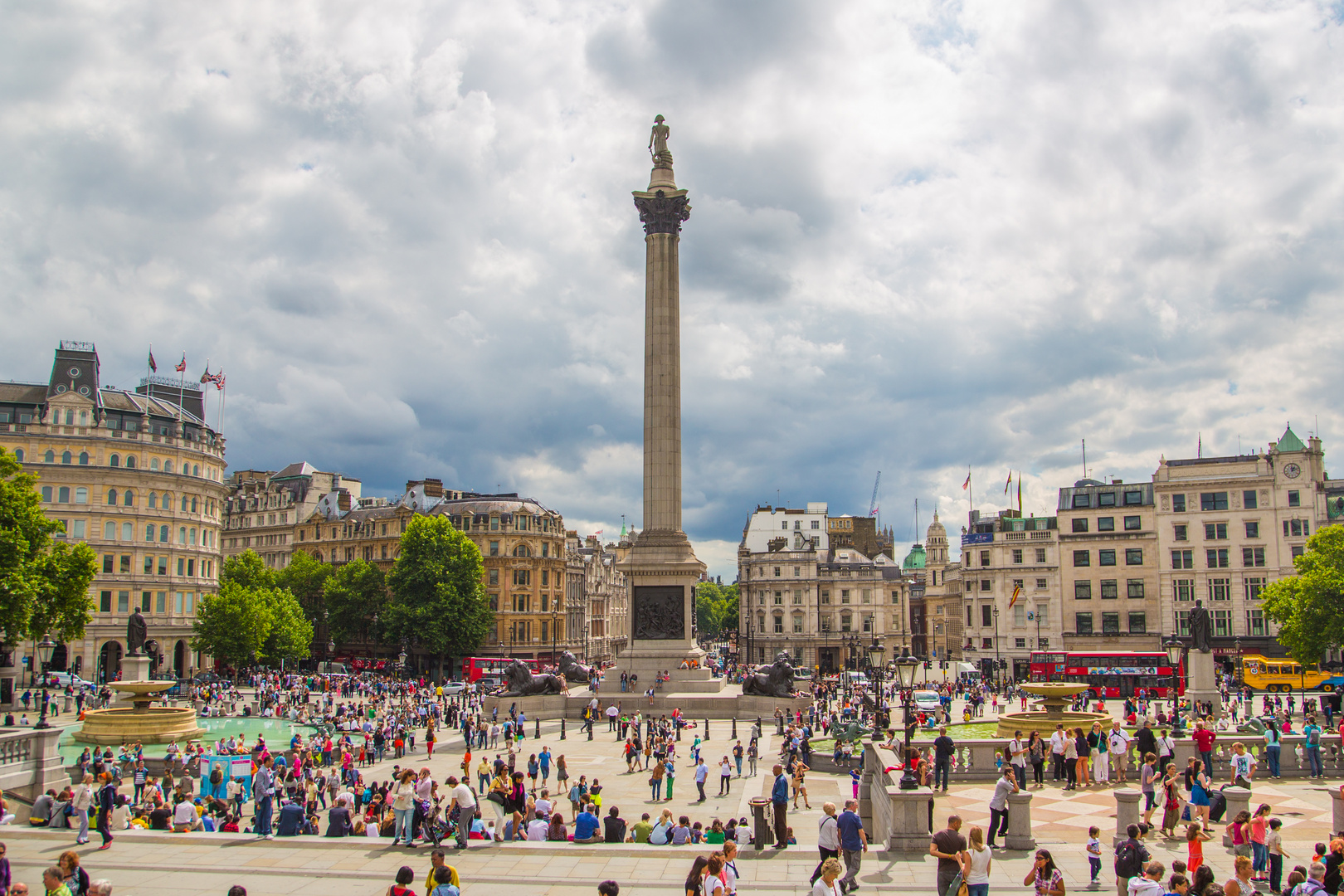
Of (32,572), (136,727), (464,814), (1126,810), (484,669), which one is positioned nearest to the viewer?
(1126,810)

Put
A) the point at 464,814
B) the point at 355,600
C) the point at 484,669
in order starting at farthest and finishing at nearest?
the point at 355,600 → the point at 484,669 → the point at 464,814

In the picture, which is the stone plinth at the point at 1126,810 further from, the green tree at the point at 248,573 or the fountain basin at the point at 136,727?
the green tree at the point at 248,573

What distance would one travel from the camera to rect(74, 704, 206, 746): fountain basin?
33812 millimetres

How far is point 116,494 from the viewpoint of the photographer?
2601 inches

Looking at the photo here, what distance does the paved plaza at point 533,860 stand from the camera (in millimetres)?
14992

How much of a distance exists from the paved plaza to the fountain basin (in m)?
16.8

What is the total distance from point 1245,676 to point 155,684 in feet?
192

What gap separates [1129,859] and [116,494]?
229 ft

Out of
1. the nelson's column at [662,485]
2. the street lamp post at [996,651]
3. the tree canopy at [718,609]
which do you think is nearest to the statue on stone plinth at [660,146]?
the nelson's column at [662,485]

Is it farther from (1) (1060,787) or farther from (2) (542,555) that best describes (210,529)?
(1) (1060,787)

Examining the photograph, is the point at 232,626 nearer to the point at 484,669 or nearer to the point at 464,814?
the point at 484,669

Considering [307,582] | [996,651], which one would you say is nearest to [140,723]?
[307,582]

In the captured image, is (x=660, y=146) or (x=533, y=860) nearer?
(x=533, y=860)

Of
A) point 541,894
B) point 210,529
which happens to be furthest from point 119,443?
point 541,894
